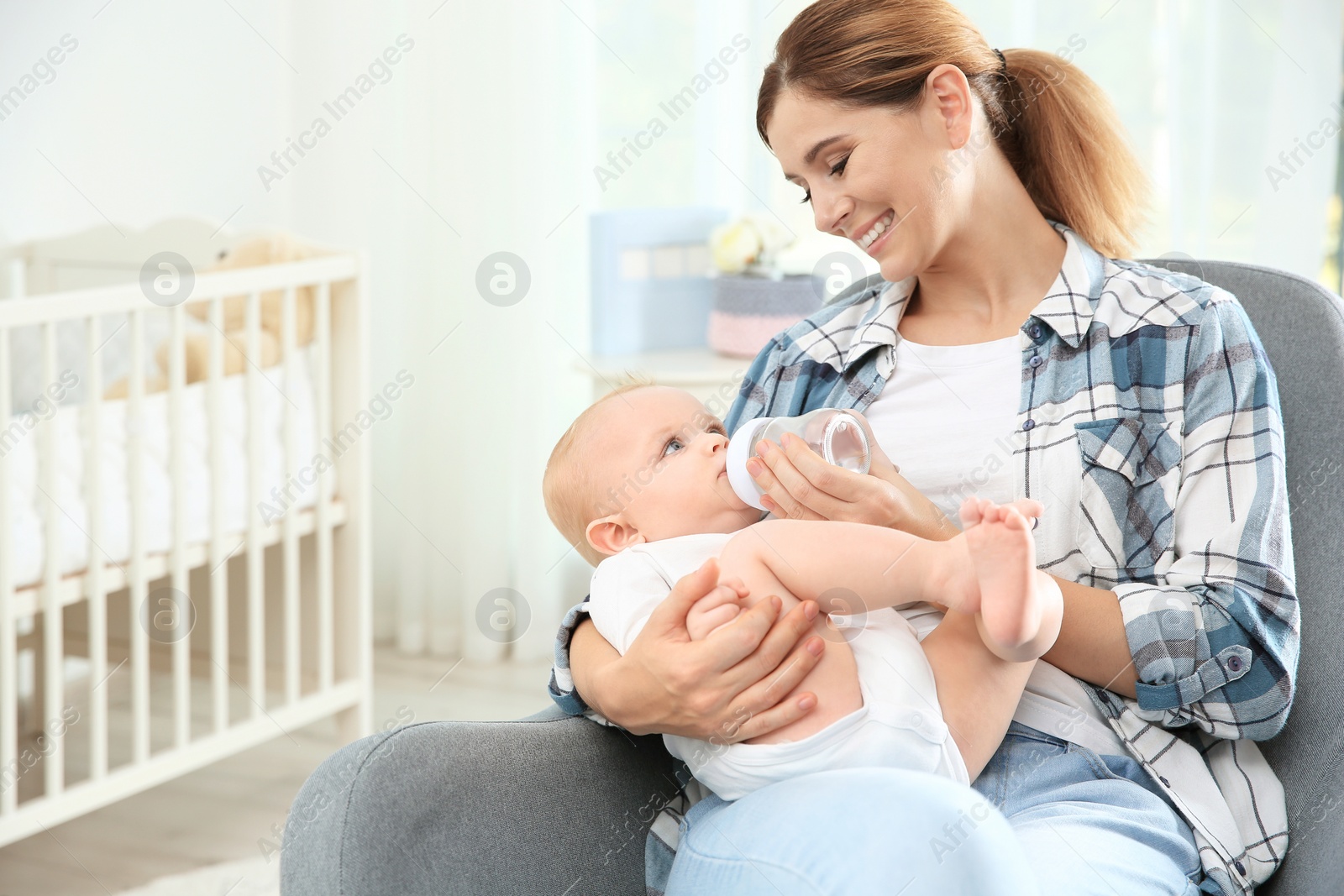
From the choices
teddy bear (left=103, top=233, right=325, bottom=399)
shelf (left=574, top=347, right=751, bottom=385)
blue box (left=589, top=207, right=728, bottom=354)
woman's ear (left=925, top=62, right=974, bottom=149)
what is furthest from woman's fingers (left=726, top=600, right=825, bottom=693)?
blue box (left=589, top=207, right=728, bottom=354)

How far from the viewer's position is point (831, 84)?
1210 millimetres

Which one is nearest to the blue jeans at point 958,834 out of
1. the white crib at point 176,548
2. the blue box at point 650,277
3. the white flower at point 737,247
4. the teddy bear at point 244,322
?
the white crib at point 176,548

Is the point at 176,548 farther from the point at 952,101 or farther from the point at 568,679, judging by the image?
the point at 952,101

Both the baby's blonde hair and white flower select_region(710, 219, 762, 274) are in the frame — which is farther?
white flower select_region(710, 219, 762, 274)

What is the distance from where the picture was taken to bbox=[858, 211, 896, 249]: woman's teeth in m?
1.24

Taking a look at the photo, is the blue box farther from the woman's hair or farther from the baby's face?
the baby's face

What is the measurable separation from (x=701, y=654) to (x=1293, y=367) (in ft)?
2.23

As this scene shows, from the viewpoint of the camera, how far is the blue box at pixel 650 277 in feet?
8.96

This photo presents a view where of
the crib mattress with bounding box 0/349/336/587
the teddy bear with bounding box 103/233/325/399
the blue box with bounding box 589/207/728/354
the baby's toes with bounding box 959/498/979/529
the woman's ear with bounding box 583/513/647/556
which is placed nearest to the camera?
the baby's toes with bounding box 959/498/979/529

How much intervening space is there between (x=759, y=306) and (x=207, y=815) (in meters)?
1.46

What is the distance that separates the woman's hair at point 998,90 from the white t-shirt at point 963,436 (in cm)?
22

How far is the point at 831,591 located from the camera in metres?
0.97

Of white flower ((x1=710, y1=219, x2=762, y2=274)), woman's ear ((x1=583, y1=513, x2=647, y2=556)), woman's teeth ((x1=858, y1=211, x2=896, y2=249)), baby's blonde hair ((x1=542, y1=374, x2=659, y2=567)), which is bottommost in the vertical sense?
woman's ear ((x1=583, y1=513, x2=647, y2=556))

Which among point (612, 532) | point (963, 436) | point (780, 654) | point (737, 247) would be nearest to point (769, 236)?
point (737, 247)
